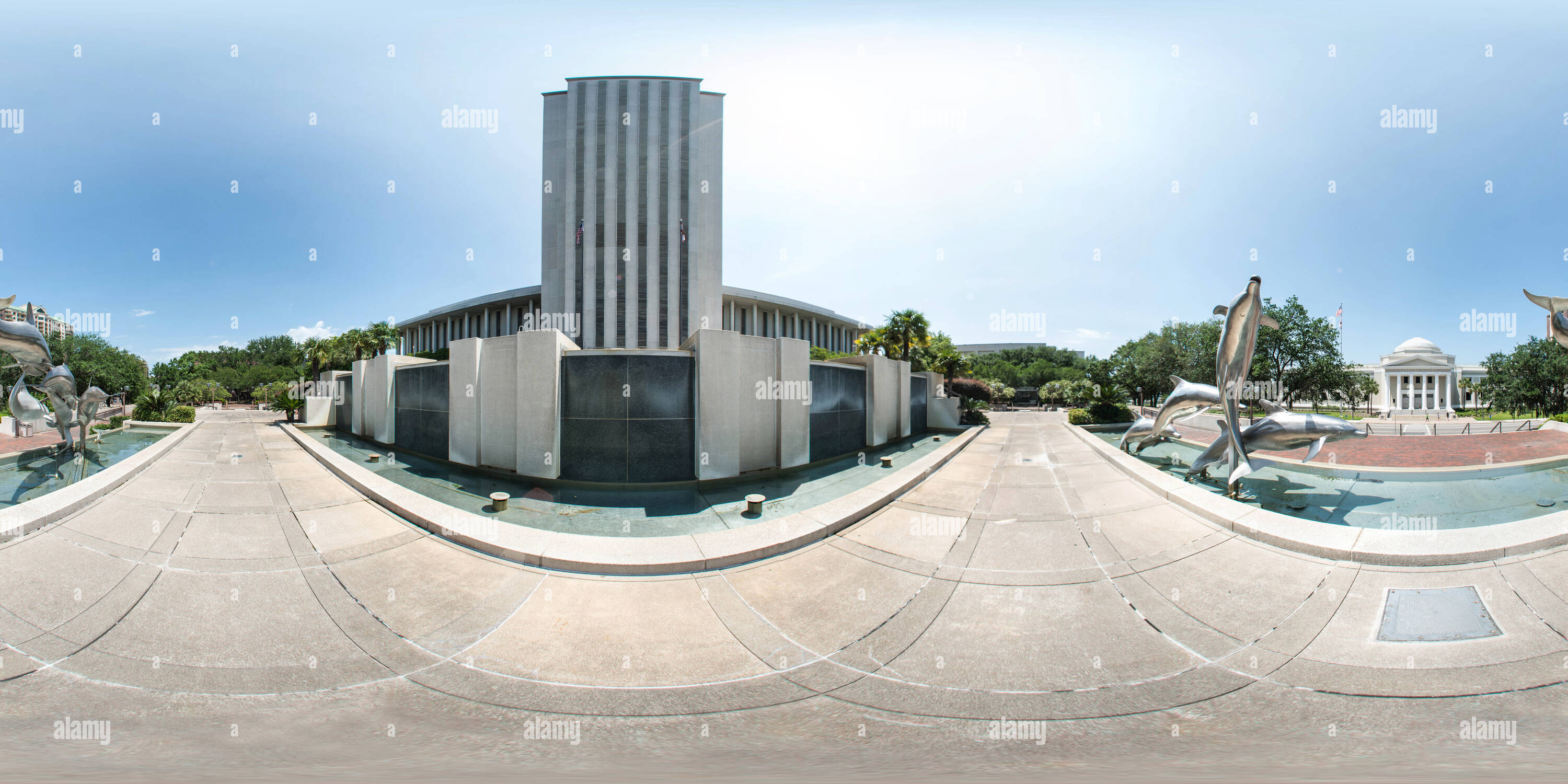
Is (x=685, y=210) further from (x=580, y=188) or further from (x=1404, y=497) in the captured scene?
(x=1404, y=497)

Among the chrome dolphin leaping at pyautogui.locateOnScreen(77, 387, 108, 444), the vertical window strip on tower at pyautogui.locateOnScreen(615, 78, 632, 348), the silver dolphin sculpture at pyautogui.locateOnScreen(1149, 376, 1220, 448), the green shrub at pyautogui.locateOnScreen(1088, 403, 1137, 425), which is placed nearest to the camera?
the silver dolphin sculpture at pyautogui.locateOnScreen(1149, 376, 1220, 448)

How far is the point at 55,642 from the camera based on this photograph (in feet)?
16.6

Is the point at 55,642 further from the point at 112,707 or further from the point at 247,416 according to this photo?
the point at 247,416

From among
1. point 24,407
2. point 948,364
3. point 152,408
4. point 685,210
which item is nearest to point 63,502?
point 24,407

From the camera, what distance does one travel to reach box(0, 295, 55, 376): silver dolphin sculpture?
11586 mm

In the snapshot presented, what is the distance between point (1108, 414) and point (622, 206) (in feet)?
117

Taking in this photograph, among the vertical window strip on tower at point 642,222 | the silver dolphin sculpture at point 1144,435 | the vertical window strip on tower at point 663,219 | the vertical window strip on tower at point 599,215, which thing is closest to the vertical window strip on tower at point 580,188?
the vertical window strip on tower at point 599,215

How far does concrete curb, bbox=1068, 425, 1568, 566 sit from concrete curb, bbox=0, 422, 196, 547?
17189mm

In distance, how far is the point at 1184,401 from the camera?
48.1ft

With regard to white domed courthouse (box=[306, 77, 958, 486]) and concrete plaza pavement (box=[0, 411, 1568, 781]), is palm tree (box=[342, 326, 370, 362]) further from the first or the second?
concrete plaza pavement (box=[0, 411, 1568, 781])

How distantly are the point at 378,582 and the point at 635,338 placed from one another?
35679 mm

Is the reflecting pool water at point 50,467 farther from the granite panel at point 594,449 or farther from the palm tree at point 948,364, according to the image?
the palm tree at point 948,364

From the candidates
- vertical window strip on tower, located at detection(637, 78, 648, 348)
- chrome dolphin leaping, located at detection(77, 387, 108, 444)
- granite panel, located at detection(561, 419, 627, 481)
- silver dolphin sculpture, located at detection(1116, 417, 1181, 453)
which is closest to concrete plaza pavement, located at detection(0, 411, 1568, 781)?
granite panel, located at detection(561, 419, 627, 481)

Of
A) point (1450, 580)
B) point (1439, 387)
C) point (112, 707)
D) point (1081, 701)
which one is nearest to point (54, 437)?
point (112, 707)
